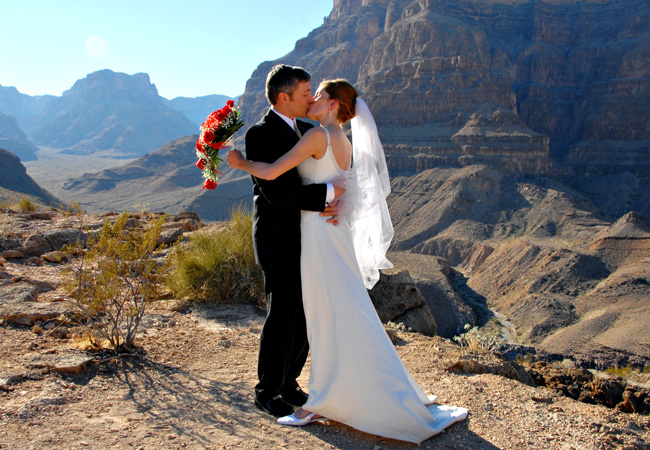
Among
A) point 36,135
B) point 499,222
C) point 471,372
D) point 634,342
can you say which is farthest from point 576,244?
point 36,135

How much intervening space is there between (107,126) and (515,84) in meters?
140

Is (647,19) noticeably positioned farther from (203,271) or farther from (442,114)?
(203,271)

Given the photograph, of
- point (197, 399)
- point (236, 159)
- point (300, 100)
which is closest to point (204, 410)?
point (197, 399)

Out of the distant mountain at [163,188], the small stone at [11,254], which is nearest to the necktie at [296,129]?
the small stone at [11,254]

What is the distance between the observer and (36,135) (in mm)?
183250

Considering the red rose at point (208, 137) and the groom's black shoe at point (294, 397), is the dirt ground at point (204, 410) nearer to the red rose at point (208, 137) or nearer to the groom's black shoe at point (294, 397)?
the groom's black shoe at point (294, 397)

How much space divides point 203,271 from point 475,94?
68.5 meters

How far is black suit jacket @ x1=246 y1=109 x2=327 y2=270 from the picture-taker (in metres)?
3.42

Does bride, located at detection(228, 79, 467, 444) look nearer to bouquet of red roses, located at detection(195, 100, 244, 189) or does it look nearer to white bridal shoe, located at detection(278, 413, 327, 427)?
white bridal shoe, located at detection(278, 413, 327, 427)

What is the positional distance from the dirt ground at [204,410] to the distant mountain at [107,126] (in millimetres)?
159870

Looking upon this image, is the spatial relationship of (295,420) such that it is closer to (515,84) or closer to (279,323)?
(279,323)

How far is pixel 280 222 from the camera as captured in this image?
354 cm

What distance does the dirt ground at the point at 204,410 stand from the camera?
3.21m

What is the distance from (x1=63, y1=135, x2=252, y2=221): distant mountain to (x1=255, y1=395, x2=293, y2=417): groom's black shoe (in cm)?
5677
